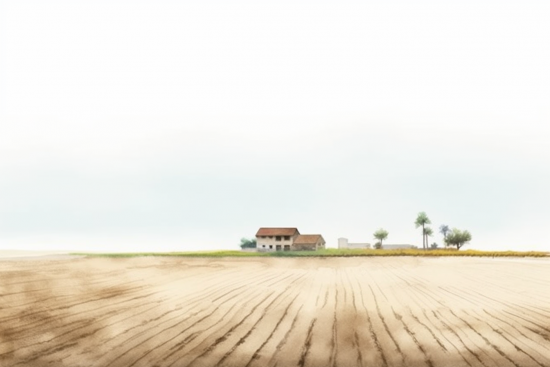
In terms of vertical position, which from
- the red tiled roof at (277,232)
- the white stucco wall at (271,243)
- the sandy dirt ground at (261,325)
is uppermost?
the red tiled roof at (277,232)

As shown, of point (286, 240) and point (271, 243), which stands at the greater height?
point (286, 240)

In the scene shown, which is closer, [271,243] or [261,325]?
[261,325]

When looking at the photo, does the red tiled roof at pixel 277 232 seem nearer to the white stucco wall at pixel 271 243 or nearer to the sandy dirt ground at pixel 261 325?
the white stucco wall at pixel 271 243

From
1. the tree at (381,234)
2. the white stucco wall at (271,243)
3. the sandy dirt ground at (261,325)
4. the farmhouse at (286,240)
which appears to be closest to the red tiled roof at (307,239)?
the farmhouse at (286,240)

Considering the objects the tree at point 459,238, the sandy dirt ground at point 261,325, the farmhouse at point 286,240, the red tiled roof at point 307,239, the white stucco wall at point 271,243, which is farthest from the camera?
the tree at point 459,238

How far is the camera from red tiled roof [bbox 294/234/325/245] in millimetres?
76312

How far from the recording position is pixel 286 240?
76.4 m

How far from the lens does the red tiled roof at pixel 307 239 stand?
76.3 m

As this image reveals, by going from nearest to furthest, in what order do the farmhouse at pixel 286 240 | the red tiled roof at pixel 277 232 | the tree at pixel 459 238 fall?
the farmhouse at pixel 286 240
the red tiled roof at pixel 277 232
the tree at pixel 459 238

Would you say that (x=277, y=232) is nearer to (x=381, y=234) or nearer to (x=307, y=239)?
(x=307, y=239)

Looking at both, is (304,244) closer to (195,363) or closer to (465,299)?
(465,299)

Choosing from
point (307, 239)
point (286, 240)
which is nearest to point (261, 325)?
point (286, 240)

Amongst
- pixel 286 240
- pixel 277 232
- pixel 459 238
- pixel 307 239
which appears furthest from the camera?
pixel 459 238

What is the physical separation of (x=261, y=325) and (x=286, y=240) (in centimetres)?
6805
